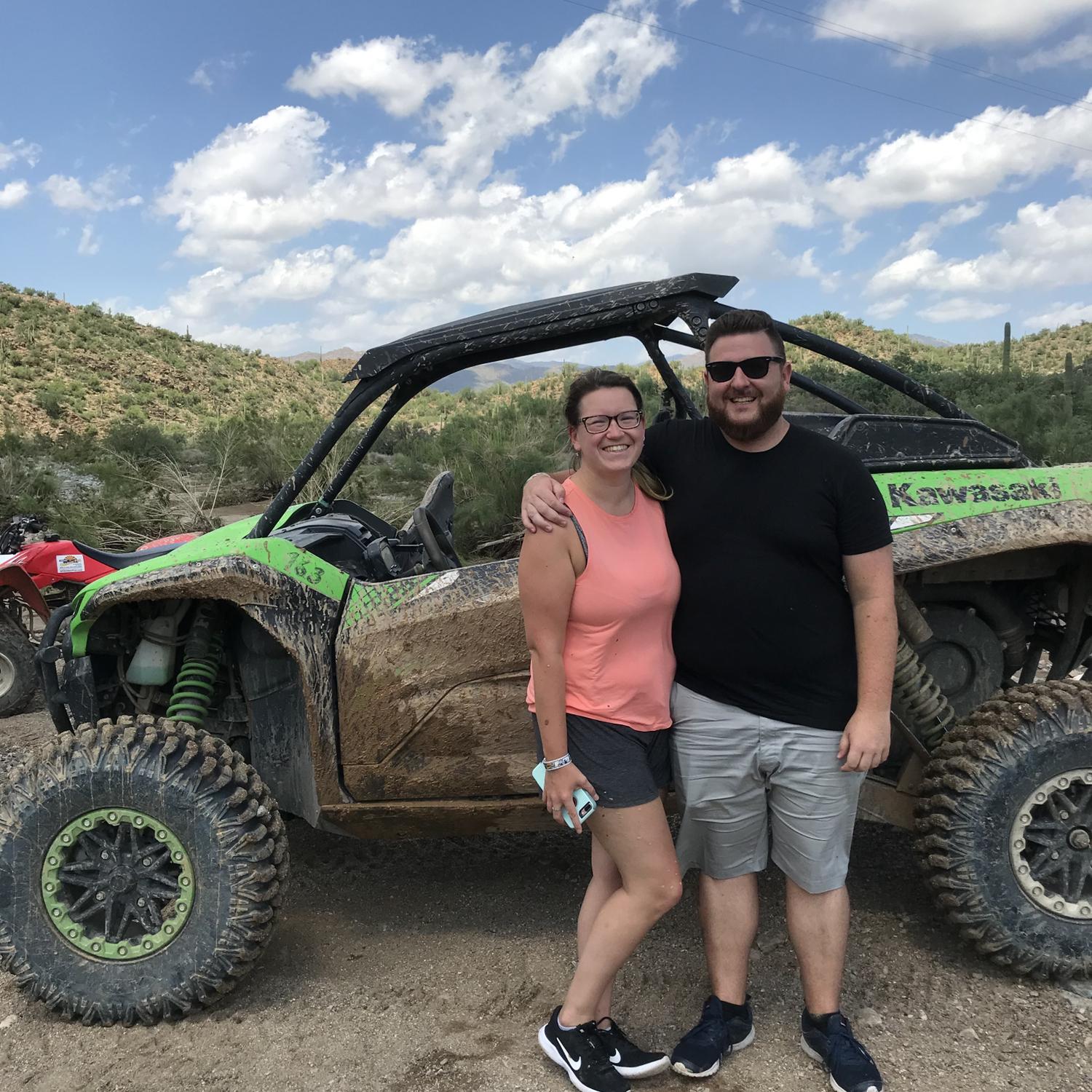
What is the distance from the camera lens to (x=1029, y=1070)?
8.14 feet

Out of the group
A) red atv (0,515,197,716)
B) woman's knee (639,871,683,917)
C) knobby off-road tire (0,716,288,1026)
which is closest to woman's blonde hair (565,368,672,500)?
woman's knee (639,871,683,917)

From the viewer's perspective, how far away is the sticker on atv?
634 cm

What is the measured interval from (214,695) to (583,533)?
1759 millimetres

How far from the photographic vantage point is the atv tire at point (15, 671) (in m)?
6.24

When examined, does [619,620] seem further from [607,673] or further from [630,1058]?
[630,1058]

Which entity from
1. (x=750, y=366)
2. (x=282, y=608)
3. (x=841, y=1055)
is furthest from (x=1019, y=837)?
(x=282, y=608)

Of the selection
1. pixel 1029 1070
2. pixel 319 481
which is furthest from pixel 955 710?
pixel 319 481

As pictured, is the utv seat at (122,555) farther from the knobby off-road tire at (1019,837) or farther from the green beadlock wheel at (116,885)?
the knobby off-road tire at (1019,837)

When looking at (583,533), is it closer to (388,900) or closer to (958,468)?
(958,468)

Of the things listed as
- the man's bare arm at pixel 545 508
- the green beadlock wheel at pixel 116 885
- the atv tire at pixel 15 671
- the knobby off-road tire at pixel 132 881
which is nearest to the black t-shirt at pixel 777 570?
the man's bare arm at pixel 545 508

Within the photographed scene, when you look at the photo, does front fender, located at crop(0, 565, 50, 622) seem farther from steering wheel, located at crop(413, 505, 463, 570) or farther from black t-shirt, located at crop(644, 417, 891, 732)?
black t-shirt, located at crop(644, 417, 891, 732)

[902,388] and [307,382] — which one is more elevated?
[307,382]

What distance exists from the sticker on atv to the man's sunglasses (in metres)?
5.51

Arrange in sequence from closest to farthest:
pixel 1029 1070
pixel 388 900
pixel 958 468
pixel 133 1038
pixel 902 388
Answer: pixel 1029 1070 → pixel 133 1038 → pixel 958 468 → pixel 902 388 → pixel 388 900
